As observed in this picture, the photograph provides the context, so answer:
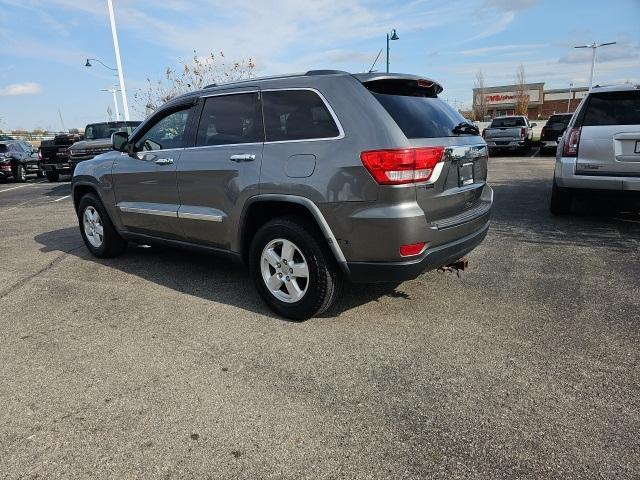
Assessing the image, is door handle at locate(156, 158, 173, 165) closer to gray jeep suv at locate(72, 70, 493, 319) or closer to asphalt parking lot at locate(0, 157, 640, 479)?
gray jeep suv at locate(72, 70, 493, 319)

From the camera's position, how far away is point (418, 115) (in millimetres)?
3455

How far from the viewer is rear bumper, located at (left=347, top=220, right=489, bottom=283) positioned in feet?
10.6

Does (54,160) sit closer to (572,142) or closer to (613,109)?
(572,142)

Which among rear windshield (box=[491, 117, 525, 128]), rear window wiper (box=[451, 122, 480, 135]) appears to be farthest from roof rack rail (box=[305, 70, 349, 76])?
rear windshield (box=[491, 117, 525, 128])

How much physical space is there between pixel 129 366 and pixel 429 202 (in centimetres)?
227

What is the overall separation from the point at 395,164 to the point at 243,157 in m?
1.32

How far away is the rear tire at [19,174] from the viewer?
1828cm

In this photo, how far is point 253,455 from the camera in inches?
88.8

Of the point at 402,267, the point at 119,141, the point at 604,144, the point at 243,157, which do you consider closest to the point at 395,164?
the point at 402,267

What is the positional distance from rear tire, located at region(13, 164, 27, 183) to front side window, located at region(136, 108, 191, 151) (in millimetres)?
16570

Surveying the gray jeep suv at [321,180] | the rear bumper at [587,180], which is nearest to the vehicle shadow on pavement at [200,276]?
the gray jeep suv at [321,180]

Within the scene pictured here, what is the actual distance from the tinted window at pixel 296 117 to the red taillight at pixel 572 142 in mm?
4328

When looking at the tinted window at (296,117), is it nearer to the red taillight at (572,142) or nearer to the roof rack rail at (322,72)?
the roof rack rail at (322,72)

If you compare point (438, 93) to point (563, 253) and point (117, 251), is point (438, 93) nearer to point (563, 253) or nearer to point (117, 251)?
point (563, 253)
